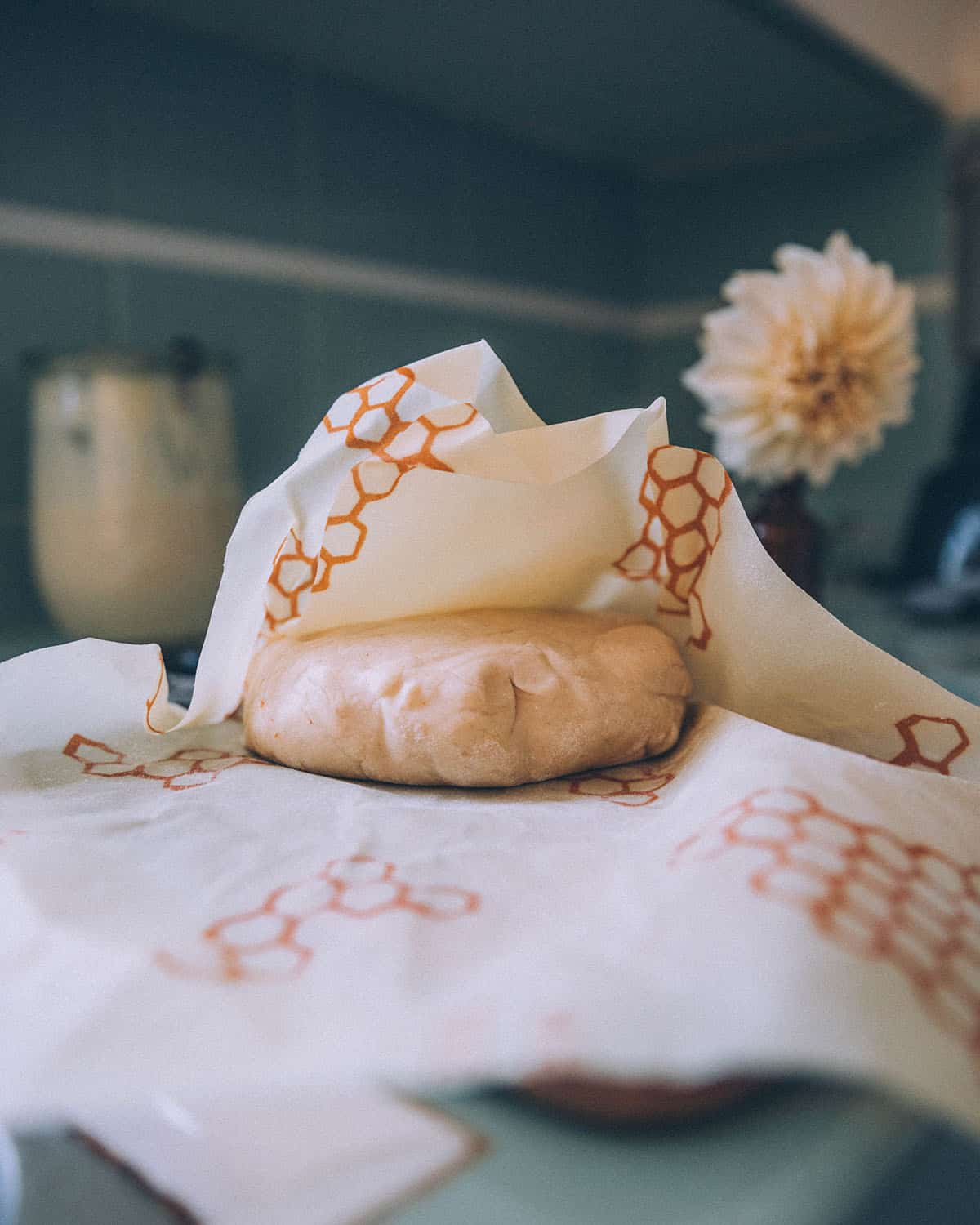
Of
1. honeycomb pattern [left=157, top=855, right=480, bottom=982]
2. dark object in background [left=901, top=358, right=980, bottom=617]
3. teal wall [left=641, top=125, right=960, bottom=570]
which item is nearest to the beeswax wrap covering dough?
honeycomb pattern [left=157, top=855, right=480, bottom=982]

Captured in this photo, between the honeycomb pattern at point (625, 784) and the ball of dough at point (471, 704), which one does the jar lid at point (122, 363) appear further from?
the honeycomb pattern at point (625, 784)

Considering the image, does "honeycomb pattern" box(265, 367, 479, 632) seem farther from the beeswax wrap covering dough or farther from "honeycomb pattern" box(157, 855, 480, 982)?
"honeycomb pattern" box(157, 855, 480, 982)

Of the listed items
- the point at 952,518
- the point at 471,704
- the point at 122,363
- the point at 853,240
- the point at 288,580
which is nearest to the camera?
the point at 471,704

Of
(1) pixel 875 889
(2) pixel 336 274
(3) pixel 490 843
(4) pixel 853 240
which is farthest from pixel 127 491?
(4) pixel 853 240

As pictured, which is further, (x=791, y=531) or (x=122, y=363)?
(x=122, y=363)

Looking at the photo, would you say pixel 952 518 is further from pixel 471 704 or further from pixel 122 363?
pixel 471 704

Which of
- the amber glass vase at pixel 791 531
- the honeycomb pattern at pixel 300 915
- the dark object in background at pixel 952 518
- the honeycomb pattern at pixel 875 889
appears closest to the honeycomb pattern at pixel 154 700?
the honeycomb pattern at pixel 300 915

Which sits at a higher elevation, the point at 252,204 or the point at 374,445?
the point at 252,204
